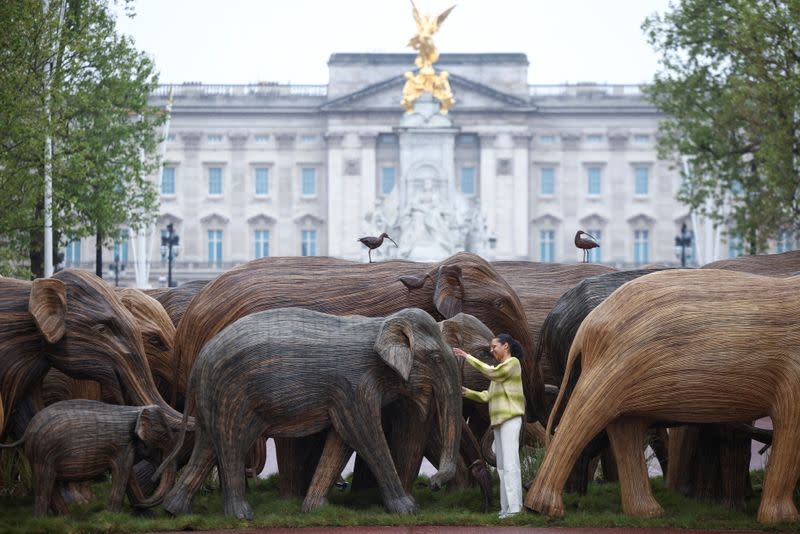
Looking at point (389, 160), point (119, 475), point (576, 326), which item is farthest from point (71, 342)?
Result: point (389, 160)

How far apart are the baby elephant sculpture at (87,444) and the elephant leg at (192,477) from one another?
0.43 ft

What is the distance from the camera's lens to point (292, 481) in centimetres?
1084

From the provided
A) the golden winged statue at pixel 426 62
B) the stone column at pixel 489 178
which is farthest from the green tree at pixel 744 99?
the stone column at pixel 489 178

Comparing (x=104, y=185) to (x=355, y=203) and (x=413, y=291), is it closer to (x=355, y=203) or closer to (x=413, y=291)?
(x=413, y=291)

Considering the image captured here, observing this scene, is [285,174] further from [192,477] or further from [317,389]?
[317,389]

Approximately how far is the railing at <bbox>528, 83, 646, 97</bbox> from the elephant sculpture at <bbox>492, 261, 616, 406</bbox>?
83.9 m

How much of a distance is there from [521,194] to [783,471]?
275 ft

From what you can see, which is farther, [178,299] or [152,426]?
[178,299]

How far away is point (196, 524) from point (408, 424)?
1.63 meters

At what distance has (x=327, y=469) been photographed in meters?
10.2

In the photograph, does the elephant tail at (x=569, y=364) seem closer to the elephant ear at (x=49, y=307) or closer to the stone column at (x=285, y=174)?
the elephant ear at (x=49, y=307)

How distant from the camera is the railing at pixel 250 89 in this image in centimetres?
9562

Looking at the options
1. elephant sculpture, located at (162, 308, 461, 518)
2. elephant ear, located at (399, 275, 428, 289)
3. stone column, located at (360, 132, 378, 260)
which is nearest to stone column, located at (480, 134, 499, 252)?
stone column, located at (360, 132, 378, 260)

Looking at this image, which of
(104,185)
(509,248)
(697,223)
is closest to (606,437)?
(104,185)
